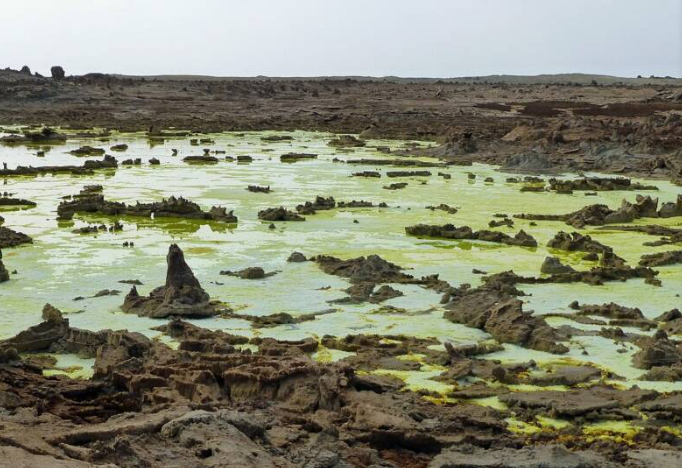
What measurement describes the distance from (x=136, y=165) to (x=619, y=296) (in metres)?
16.9


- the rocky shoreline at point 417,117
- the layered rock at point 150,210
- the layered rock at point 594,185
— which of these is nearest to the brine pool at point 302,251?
the layered rock at point 150,210

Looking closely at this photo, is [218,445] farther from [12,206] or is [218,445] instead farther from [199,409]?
[12,206]

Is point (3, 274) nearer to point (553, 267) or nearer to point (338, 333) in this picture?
point (338, 333)

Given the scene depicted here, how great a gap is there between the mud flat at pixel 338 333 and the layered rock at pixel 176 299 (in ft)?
0.07

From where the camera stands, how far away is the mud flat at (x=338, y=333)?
18.2 feet

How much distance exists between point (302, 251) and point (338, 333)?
4.23m

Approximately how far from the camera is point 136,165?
24594mm

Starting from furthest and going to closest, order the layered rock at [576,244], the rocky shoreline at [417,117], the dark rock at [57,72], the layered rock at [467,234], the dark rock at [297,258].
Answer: the dark rock at [57,72] < the rocky shoreline at [417,117] < the layered rock at [467,234] < the layered rock at [576,244] < the dark rock at [297,258]

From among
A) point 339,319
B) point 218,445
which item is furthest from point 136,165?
point 218,445

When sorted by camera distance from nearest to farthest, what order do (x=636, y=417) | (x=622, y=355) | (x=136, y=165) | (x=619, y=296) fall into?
(x=636, y=417) < (x=622, y=355) < (x=619, y=296) < (x=136, y=165)

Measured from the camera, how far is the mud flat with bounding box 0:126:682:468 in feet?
18.2

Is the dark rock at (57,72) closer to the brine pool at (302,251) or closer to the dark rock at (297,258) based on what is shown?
the brine pool at (302,251)

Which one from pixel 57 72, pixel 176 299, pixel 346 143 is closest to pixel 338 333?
pixel 176 299

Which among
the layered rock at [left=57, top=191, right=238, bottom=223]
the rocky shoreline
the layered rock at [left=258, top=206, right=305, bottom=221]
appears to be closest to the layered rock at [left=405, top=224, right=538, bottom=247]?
the layered rock at [left=258, top=206, right=305, bottom=221]
